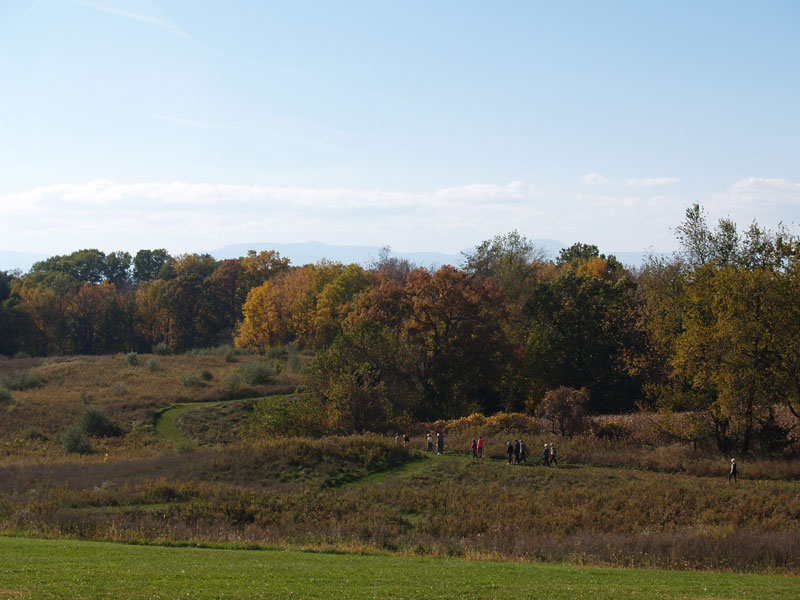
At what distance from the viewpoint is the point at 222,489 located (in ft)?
92.5

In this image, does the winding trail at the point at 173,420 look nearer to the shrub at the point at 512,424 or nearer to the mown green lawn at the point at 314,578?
the shrub at the point at 512,424

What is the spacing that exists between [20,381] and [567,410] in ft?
174

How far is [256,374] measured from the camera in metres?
64.0

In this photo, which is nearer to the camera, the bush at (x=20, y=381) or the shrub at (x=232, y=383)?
the shrub at (x=232, y=383)

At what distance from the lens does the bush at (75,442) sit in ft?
147

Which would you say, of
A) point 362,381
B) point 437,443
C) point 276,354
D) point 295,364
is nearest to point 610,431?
point 437,443

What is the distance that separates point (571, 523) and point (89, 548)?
604 inches

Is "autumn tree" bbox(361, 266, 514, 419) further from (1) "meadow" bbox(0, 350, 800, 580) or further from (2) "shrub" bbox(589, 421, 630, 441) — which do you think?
(2) "shrub" bbox(589, 421, 630, 441)

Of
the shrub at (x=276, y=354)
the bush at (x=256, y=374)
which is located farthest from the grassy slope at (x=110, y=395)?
the shrub at (x=276, y=354)

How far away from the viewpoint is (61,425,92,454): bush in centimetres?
4475

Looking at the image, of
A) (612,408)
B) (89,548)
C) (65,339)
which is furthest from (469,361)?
(65,339)

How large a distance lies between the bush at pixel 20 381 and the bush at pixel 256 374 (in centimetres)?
2036

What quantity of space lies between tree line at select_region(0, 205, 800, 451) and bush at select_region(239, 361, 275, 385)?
451 inches

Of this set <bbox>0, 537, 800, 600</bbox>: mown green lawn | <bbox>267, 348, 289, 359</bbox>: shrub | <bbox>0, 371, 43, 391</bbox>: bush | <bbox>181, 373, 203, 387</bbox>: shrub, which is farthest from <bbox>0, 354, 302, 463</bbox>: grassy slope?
<bbox>0, 537, 800, 600</bbox>: mown green lawn
